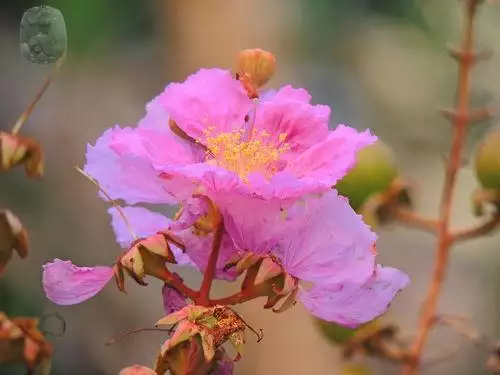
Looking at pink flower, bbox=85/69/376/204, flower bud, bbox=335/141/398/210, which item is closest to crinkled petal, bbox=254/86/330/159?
pink flower, bbox=85/69/376/204

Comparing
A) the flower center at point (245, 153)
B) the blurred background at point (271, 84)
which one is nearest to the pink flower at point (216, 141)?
the flower center at point (245, 153)

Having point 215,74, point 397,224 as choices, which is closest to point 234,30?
point 397,224

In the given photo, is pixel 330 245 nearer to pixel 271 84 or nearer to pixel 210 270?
pixel 210 270

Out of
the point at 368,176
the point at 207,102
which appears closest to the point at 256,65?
the point at 207,102

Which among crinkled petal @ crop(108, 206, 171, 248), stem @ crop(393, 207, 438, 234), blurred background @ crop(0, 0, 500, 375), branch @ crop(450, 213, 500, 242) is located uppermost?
crinkled petal @ crop(108, 206, 171, 248)

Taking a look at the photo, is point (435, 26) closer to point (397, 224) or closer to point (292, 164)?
point (397, 224)

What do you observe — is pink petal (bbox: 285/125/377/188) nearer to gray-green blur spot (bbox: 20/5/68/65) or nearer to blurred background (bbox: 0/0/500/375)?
gray-green blur spot (bbox: 20/5/68/65)
